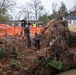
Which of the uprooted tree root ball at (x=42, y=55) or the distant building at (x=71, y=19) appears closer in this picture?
the uprooted tree root ball at (x=42, y=55)

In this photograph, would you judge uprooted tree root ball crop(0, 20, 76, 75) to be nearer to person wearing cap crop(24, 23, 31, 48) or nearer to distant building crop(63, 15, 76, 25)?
person wearing cap crop(24, 23, 31, 48)

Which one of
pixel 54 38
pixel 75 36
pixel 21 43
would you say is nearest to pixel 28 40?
pixel 21 43

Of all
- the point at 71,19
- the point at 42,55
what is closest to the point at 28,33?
the point at 42,55

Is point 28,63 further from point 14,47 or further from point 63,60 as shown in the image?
point 63,60

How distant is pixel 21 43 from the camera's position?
59.1 feet

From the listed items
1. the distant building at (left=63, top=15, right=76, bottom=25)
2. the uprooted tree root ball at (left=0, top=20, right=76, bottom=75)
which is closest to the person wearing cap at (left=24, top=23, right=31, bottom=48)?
the uprooted tree root ball at (left=0, top=20, right=76, bottom=75)

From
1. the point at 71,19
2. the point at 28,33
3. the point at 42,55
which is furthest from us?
the point at 71,19

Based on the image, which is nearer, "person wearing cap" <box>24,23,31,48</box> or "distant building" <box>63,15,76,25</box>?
"person wearing cap" <box>24,23,31,48</box>

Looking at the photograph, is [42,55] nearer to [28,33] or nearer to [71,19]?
[28,33]

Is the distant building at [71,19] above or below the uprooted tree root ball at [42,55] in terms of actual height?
above

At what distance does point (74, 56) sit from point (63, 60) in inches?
57.2

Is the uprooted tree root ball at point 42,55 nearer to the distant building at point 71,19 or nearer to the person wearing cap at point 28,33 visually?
the person wearing cap at point 28,33

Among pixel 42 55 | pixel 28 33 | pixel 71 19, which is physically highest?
pixel 71 19

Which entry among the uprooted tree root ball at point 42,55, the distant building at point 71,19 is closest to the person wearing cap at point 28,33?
the uprooted tree root ball at point 42,55
